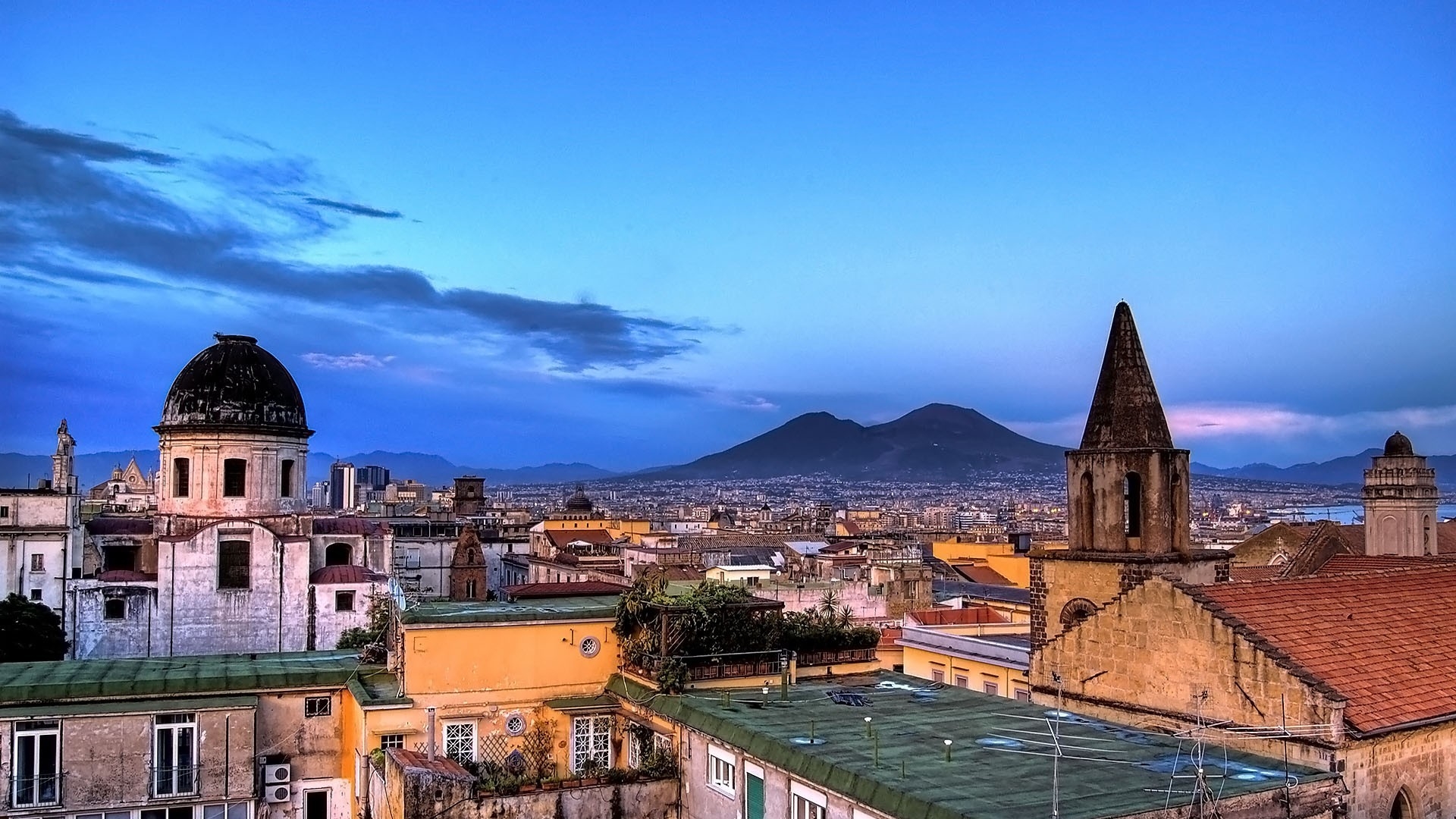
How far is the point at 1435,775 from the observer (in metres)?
16.9

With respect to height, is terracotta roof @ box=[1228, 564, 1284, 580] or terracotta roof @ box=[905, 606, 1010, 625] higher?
terracotta roof @ box=[1228, 564, 1284, 580]

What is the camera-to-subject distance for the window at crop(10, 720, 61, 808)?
17719 mm

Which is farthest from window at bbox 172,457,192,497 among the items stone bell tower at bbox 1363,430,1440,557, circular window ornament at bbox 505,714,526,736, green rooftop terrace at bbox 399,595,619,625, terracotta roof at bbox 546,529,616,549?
stone bell tower at bbox 1363,430,1440,557

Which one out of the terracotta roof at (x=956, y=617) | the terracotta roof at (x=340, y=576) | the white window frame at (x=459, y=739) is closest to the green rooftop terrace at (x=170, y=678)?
the white window frame at (x=459, y=739)

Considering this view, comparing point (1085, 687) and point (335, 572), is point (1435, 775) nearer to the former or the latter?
point (1085, 687)

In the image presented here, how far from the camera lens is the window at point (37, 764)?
17.7 m

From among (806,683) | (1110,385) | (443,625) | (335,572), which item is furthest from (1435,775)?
(335,572)

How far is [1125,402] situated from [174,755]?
65.2 feet

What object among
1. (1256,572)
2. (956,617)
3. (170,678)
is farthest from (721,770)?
(1256,572)

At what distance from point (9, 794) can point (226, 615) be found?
34496 mm

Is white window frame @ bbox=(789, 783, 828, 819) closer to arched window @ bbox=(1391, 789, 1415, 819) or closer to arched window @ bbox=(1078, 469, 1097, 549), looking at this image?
arched window @ bbox=(1391, 789, 1415, 819)

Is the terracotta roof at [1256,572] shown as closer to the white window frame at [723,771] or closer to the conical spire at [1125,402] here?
the conical spire at [1125,402]

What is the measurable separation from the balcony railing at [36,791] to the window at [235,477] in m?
36.3

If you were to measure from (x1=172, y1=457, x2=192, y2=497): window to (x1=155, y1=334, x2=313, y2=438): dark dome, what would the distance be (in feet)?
5.31
